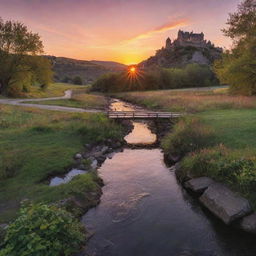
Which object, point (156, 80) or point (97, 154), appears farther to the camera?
point (156, 80)

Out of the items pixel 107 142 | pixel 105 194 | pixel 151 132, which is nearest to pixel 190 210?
pixel 105 194

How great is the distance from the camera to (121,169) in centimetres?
1764

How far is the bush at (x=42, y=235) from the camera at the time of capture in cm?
774

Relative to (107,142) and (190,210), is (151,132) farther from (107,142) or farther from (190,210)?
(190,210)

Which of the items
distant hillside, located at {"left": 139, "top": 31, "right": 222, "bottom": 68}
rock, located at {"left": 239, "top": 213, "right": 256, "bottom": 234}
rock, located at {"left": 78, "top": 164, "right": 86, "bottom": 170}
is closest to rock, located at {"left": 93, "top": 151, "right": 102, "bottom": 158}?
rock, located at {"left": 78, "top": 164, "right": 86, "bottom": 170}

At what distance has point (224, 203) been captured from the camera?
37.6ft

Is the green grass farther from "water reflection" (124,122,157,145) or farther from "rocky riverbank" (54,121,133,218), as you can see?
"rocky riverbank" (54,121,133,218)

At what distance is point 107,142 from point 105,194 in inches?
374

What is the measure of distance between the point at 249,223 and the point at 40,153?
13722mm

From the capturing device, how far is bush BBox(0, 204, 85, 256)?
7742 mm

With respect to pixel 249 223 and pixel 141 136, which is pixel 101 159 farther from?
pixel 249 223

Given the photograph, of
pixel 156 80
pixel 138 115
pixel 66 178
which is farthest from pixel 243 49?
pixel 156 80

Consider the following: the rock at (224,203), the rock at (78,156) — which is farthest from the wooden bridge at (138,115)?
the rock at (224,203)

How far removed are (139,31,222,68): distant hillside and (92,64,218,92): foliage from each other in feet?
117
